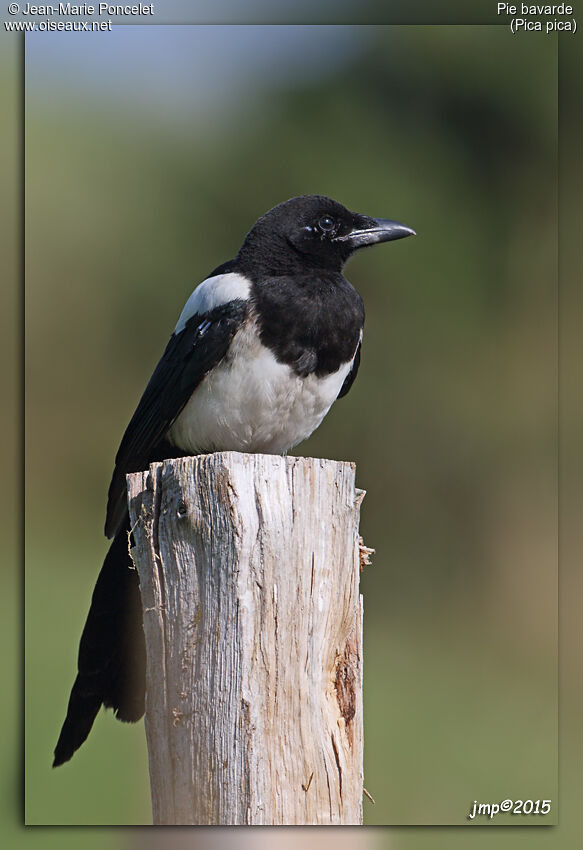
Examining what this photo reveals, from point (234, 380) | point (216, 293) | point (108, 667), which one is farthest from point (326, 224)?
point (108, 667)

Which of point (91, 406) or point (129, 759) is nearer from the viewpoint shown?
point (129, 759)

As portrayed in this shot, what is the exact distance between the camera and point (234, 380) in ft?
10.5

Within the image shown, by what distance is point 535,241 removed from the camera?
3533 millimetres

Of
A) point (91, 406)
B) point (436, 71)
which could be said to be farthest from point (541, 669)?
point (436, 71)

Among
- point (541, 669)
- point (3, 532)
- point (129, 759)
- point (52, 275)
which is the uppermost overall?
point (52, 275)

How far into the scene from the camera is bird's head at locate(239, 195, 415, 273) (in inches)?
135

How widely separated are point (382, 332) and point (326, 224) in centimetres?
133

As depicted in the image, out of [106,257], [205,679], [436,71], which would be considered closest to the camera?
[205,679]

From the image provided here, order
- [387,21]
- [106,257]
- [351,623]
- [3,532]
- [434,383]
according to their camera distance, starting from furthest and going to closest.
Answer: [434,383] → [106,257] → [387,21] → [3,532] → [351,623]

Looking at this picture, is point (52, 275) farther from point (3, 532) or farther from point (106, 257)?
point (3, 532)

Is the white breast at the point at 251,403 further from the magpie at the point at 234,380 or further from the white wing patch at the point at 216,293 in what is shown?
the white wing patch at the point at 216,293

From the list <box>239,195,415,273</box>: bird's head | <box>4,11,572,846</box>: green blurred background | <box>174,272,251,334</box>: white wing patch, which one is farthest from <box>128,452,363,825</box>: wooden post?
<box>239,195,415,273</box>: bird's head

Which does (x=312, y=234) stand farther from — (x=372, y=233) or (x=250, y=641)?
(x=250, y=641)

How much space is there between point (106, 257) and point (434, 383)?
4.90 ft
